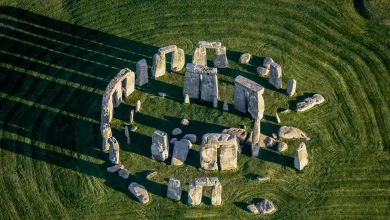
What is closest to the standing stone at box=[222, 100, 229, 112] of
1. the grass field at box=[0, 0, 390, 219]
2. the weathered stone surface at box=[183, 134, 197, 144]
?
the grass field at box=[0, 0, 390, 219]

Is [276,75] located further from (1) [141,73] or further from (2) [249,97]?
(1) [141,73]

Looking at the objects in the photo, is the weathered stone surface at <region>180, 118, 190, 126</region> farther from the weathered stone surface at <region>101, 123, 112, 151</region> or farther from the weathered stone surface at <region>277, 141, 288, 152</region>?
the weathered stone surface at <region>277, 141, 288, 152</region>

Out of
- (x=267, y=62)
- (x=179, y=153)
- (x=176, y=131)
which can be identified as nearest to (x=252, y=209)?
(x=179, y=153)

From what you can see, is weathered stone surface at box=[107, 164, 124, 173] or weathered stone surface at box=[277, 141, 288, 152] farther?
weathered stone surface at box=[277, 141, 288, 152]

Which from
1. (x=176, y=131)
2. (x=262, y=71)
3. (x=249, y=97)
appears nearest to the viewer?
(x=176, y=131)

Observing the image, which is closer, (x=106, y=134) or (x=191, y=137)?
(x=106, y=134)

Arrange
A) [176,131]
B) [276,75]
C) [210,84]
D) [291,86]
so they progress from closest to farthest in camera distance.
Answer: [176,131] < [210,84] < [291,86] < [276,75]

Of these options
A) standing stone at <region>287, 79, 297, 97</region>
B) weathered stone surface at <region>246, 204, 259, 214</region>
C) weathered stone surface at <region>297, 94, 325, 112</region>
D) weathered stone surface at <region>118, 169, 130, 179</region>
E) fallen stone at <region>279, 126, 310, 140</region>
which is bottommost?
weathered stone surface at <region>246, 204, 259, 214</region>
